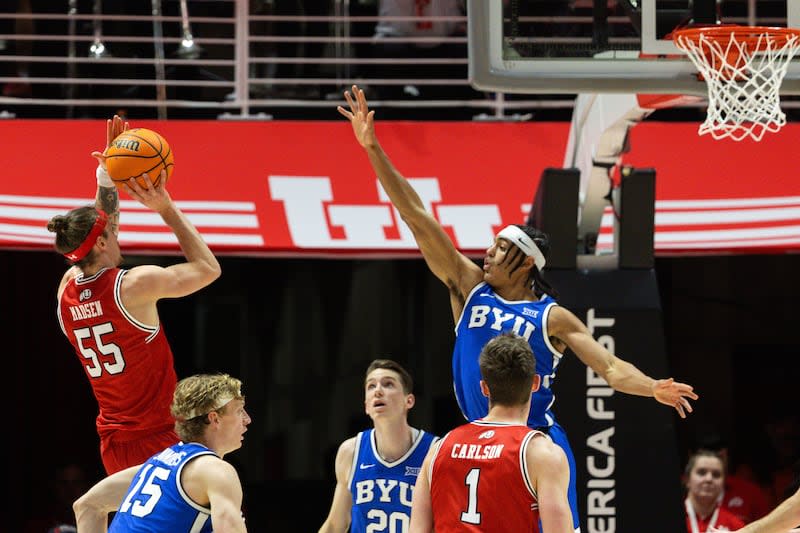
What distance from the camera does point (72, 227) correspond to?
5797mm

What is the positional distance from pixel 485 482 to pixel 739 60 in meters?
2.68

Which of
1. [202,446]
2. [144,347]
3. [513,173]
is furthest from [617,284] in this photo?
[202,446]

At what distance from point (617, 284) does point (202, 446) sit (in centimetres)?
342

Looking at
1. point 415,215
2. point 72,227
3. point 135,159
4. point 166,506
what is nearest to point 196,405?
point 166,506

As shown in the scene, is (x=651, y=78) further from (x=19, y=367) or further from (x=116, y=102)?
(x=19, y=367)

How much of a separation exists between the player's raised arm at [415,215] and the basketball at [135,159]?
90 cm

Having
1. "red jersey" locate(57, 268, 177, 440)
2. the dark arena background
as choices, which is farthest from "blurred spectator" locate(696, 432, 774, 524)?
"red jersey" locate(57, 268, 177, 440)

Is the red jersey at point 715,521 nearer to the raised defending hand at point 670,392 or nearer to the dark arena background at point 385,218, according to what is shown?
the dark arena background at point 385,218

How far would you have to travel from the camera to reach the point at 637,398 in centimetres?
755

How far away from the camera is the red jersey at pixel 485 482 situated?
4.63 meters

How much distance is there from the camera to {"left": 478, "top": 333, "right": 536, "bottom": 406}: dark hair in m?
4.77

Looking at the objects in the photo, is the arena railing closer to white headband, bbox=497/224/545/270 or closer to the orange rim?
the orange rim

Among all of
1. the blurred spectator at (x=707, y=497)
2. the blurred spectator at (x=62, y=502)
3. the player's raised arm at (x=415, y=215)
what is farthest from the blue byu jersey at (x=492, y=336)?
the blurred spectator at (x=62, y=502)

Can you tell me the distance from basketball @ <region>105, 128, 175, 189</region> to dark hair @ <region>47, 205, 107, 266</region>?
0.21 m
